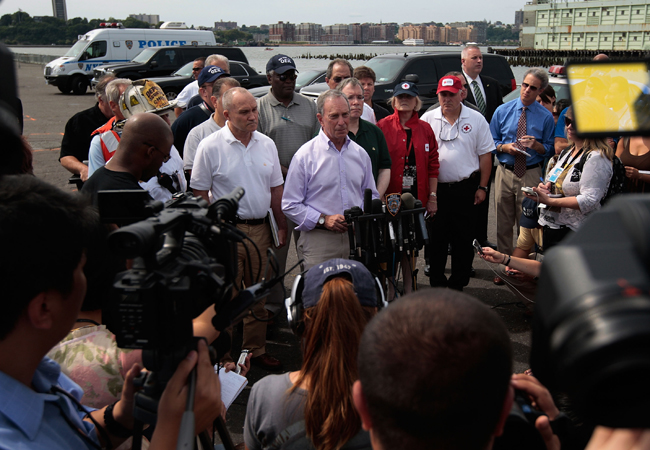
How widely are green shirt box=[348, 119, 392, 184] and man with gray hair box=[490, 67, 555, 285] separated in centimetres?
166

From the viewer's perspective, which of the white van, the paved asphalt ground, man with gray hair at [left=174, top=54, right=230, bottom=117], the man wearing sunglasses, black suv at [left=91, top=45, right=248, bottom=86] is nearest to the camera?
the paved asphalt ground

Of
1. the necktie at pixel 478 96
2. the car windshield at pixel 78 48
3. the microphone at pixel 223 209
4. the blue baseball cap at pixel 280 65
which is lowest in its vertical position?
the microphone at pixel 223 209

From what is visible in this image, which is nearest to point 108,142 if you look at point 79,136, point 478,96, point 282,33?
point 79,136

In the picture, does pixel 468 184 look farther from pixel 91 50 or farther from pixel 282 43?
pixel 282 43

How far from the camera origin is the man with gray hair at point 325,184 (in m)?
4.30

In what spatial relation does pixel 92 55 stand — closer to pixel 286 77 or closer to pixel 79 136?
pixel 79 136

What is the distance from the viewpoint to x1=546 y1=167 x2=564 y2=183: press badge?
455cm

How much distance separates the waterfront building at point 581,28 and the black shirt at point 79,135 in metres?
23.8

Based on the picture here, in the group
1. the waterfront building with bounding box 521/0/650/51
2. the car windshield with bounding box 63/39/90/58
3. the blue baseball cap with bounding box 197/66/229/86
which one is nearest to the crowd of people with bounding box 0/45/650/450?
the blue baseball cap with bounding box 197/66/229/86

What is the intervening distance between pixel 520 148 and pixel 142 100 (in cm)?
387

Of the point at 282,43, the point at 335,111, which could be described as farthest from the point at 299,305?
the point at 282,43

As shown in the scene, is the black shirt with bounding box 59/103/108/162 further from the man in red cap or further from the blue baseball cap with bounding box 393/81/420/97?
the man in red cap

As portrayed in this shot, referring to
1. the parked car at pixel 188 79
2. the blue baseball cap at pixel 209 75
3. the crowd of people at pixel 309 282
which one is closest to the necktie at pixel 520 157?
the crowd of people at pixel 309 282

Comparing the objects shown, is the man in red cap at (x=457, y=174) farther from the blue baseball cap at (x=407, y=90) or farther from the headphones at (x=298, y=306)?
the headphones at (x=298, y=306)
